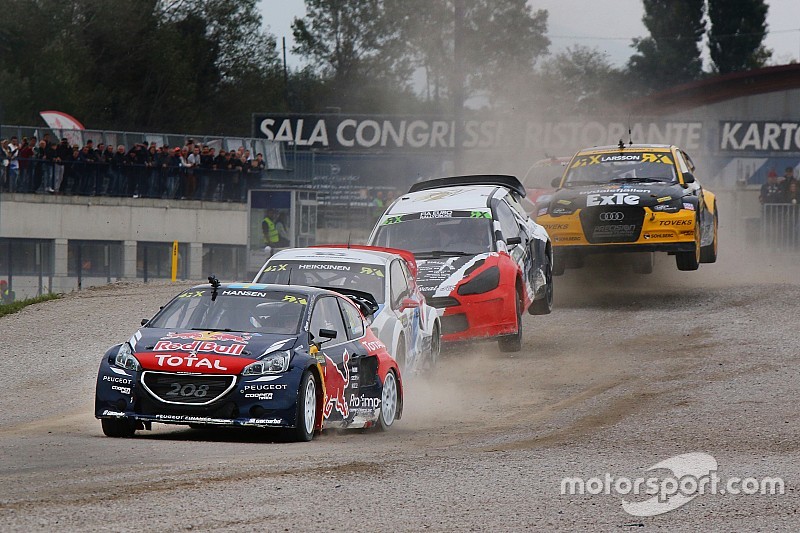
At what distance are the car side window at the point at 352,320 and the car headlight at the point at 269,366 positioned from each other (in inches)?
51.8

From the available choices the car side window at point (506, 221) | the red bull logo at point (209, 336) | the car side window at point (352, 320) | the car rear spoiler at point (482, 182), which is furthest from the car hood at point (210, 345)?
the car rear spoiler at point (482, 182)

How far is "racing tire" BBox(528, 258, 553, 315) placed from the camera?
58.3ft

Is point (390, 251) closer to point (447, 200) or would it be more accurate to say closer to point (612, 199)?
point (447, 200)

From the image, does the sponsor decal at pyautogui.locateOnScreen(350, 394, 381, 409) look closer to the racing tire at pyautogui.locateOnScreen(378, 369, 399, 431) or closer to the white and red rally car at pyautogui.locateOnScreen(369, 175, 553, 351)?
the racing tire at pyautogui.locateOnScreen(378, 369, 399, 431)

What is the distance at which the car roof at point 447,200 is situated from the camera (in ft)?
53.4

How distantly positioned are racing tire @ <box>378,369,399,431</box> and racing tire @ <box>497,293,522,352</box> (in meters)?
4.59

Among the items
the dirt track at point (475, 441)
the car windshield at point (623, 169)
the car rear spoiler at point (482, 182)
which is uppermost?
the car windshield at point (623, 169)

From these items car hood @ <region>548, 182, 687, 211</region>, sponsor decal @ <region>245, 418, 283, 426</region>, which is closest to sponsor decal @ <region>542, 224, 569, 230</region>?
car hood @ <region>548, 182, 687, 211</region>

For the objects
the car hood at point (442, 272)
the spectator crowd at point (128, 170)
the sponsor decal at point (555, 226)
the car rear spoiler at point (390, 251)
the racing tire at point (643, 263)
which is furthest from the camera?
the spectator crowd at point (128, 170)

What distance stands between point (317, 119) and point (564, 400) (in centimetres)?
3334

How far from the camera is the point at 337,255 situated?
13.3 meters

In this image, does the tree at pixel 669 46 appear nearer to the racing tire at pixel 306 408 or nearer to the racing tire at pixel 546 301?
the racing tire at pixel 546 301

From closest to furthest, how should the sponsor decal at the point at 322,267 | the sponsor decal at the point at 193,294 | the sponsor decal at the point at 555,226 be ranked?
the sponsor decal at the point at 193,294 < the sponsor decal at the point at 322,267 < the sponsor decal at the point at 555,226

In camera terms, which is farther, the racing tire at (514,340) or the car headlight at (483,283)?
the racing tire at (514,340)
